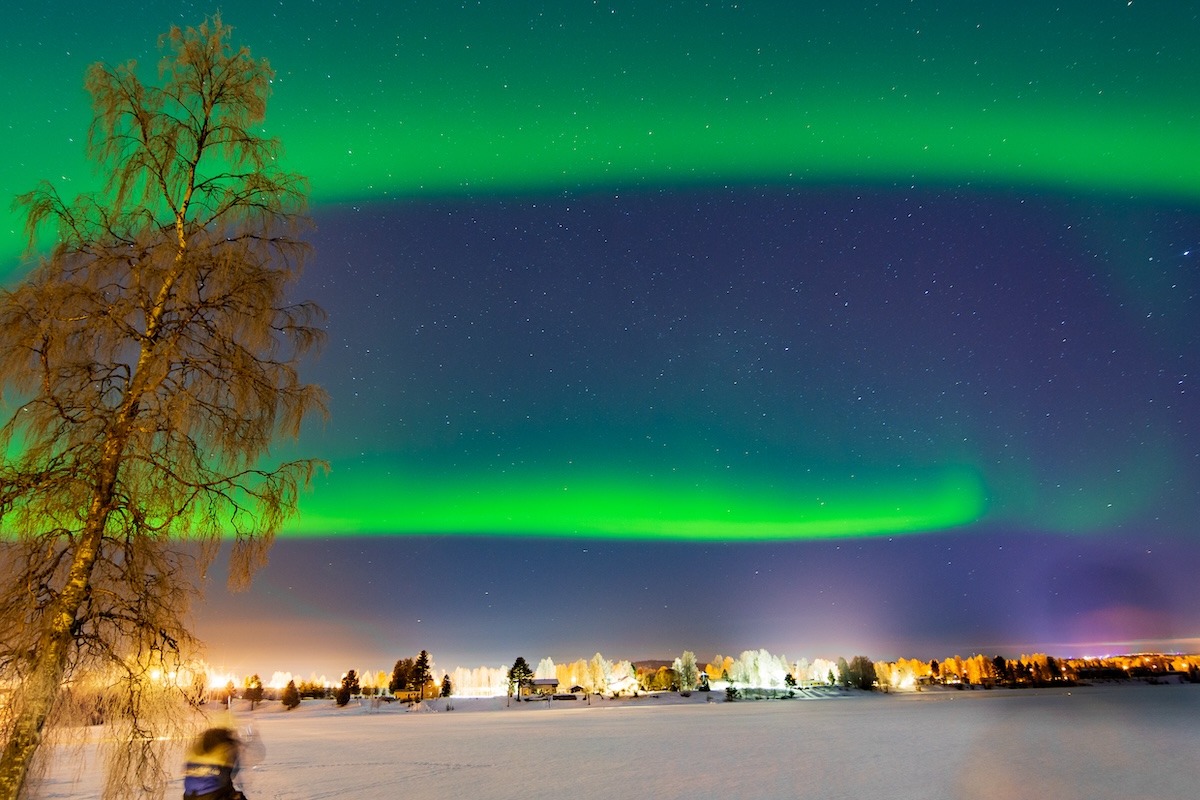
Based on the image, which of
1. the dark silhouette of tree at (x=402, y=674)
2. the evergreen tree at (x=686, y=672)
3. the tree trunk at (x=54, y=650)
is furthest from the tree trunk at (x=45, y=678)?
the evergreen tree at (x=686, y=672)

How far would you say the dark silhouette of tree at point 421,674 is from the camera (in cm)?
13288

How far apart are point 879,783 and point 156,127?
20520 millimetres

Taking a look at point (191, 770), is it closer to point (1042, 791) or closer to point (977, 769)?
point (1042, 791)

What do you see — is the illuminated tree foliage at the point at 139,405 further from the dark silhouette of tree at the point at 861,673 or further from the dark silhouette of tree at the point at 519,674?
the dark silhouette of tree at the point at 861,673

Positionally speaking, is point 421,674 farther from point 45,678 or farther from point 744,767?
point 45,678

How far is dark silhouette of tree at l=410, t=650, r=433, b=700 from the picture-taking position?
132875 mm

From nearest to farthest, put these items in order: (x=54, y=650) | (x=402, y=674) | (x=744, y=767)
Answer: (x=54, y=650) → (x=744, y=767) → (x=402, y=674)

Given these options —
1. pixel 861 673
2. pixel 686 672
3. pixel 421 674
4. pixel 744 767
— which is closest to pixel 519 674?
pixel 421 674

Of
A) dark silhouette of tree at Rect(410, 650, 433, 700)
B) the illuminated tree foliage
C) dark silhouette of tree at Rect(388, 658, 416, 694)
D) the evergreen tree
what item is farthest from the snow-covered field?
the evergreen tree

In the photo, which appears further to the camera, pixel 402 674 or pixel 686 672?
pixel 686 672

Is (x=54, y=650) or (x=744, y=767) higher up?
(x=54, y=650)

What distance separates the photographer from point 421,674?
133 m

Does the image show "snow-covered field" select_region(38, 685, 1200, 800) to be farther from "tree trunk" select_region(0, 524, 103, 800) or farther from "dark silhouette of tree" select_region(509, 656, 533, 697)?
"dark silhouette of tree" select_region(509, 656, 533, 697)

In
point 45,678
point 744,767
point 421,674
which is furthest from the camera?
point 421,674
